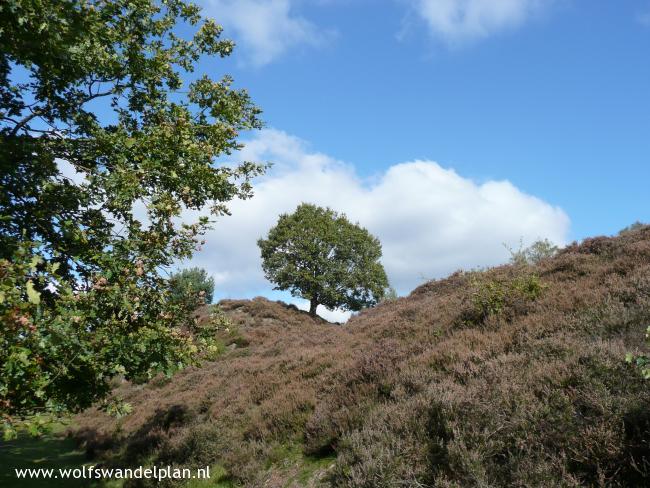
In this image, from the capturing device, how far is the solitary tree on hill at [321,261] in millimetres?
43750

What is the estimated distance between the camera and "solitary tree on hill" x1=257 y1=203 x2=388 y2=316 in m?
43.8

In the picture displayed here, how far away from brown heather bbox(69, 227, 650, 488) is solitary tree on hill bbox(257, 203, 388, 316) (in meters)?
28.3

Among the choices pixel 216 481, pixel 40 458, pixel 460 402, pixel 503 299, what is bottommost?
pixel 40 458

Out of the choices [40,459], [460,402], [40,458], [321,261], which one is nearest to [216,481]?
[460,402]

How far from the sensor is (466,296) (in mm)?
13484

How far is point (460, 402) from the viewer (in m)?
5.96

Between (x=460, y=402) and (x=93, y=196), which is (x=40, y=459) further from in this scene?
(x=460, y=402)

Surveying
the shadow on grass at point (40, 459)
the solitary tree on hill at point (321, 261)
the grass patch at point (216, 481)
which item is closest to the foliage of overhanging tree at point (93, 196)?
the grass patch at point (216, 481)

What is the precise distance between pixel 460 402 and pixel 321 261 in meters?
38.4

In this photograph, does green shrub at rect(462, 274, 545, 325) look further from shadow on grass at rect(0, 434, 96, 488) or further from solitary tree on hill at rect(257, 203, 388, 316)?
solitary tree on hill at rect(257, 203, 388, 316)

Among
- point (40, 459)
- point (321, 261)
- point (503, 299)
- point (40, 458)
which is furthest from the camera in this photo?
point (321, 261)

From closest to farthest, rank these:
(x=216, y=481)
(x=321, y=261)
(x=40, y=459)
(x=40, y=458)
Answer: (x=216, y=481), (x=40, y=459), (x=40, y=458), (x=321, y=261)

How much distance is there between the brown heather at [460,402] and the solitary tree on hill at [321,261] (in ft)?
92.8

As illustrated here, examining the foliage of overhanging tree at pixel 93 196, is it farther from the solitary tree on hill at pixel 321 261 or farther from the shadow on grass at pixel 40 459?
the solitary tree on hill at pixel 321 261
